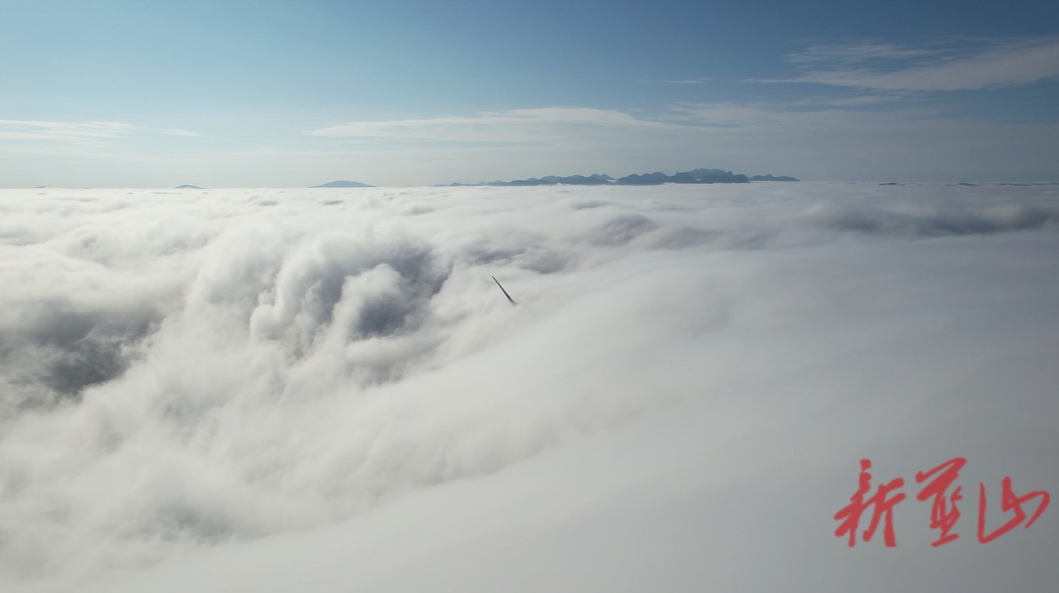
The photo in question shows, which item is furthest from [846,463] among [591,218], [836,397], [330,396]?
[591,218]

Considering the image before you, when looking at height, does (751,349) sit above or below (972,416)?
below

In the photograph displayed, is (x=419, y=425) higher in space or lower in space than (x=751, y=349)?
lower

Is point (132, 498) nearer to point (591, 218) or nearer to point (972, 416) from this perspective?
point (972, 416)

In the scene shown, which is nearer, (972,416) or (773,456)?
(972,416)


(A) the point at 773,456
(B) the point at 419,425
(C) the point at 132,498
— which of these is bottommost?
(C) the point at 132,498

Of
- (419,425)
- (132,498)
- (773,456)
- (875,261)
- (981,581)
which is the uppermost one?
(875,261)

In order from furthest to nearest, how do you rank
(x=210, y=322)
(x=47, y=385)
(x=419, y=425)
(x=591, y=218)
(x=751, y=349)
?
(x=591, y=218) → (x=210, y=322) → (x=47, y=385) → (x=419, y=425) → (x=751, y=349)

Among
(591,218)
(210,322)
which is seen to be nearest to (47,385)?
(210,322)

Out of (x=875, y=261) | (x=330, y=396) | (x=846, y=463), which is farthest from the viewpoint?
(x=330, y=396)

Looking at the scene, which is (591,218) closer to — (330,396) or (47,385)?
(330,396)
